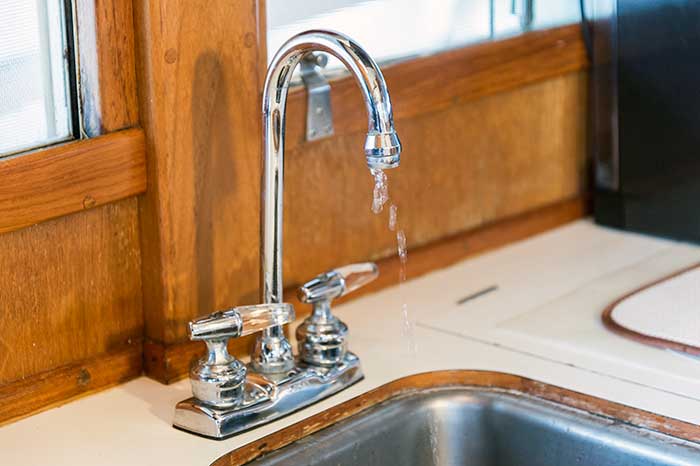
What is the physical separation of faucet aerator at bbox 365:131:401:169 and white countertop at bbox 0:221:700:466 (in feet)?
0.96

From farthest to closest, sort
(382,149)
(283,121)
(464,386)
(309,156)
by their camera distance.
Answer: (309,156) < (464,386) < (283,121) < (382,149)

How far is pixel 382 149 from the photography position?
1.16 meters

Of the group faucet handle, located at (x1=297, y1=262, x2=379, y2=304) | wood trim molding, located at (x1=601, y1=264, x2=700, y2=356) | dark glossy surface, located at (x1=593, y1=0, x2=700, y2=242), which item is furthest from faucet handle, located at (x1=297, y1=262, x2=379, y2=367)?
dark glossy surface, located at (x1=593, y1=0, x2=700, y2=242)

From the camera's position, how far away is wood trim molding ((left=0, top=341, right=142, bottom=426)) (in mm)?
1265

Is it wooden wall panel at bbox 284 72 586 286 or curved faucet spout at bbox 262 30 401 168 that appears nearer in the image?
curved faucet spout at bbox 262 30 401 168

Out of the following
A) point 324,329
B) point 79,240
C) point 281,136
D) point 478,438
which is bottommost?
point 478,438

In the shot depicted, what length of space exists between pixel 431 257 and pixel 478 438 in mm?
387

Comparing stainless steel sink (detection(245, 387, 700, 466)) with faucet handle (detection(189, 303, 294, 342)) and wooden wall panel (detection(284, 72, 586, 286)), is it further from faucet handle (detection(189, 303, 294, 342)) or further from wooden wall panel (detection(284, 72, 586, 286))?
wooden wall panel (detection(284, 72, 586, 286))

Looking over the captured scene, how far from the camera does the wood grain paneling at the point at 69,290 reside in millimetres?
1247

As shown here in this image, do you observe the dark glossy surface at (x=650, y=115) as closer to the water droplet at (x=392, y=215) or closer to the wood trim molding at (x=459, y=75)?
the wood trim molding at (x=459, y=75)

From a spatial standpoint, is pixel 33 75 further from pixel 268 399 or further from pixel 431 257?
pixel 431 257

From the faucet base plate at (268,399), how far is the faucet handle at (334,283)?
0.24ft

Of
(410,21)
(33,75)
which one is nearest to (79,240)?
(33,75)

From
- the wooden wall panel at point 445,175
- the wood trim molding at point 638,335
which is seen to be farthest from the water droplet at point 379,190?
the wood trim molding at point 638,335
